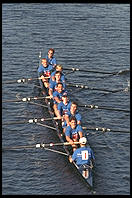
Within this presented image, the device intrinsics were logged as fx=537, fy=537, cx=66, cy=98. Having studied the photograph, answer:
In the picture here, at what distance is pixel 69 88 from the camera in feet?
117

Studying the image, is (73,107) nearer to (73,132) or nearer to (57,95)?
(73,132)

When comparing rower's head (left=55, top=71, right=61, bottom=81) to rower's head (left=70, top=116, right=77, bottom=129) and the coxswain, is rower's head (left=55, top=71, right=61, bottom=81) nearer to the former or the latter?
the coxswain

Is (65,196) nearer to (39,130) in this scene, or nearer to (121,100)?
(39,130)

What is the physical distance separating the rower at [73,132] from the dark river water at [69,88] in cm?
113

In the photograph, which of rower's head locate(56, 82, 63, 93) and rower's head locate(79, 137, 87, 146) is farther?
rower's head locate(56, 82, 63, 93)

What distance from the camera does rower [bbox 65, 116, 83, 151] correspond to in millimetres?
26203

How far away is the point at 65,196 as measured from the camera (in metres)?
24.0

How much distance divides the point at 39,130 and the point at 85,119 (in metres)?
2.95

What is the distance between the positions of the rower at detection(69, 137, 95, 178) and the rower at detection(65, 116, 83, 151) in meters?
1.26

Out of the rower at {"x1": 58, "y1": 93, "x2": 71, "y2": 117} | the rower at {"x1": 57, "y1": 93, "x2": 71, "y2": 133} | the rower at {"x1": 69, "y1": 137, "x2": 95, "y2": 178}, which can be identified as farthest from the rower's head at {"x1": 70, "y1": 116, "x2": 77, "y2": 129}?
the rower at {"x1": 58, "y1": 93, "x2": 71, "y2": 117}

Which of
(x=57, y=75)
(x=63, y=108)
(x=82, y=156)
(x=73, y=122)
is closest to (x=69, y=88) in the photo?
(x=57, y=75)

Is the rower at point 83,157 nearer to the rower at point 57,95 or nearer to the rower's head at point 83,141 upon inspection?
the rower's head at point 83,141

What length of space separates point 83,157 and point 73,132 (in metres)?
2.12

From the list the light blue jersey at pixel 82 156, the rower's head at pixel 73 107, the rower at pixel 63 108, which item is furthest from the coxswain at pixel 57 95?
the light blue jersey at pixel 82 156
